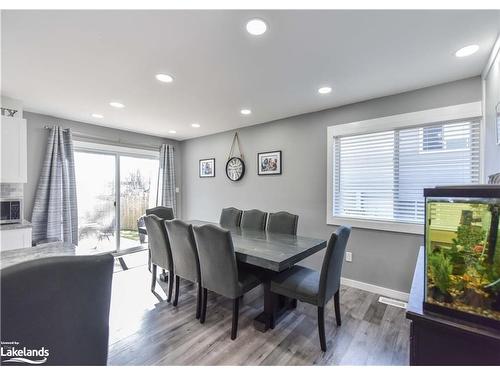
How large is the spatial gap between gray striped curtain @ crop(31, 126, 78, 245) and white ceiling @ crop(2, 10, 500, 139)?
698mm

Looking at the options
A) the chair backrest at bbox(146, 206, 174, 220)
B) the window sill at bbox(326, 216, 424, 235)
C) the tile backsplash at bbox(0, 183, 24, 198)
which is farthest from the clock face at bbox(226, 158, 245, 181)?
the tile backsplash at bbox(0, 183, 24, 198)

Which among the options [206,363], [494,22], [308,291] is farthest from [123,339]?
[494,22]

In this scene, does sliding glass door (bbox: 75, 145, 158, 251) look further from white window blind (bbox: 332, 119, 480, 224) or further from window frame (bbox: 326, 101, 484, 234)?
white window blind (bbox: 332, 119, 480, 224)

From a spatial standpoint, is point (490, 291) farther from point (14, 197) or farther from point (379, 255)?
point (14, 197)

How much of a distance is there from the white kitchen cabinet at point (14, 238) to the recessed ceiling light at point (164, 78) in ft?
7.82

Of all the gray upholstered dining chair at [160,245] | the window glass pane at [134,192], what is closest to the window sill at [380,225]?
the gray upholstered dining chair at [160,245]

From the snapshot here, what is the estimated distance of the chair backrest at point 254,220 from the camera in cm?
328

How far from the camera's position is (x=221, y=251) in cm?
201

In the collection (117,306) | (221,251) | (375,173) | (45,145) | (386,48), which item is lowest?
(117,306)

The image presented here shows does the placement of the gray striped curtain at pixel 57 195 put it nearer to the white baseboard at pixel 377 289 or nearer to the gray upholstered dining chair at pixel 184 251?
the gray upholstered dining chair at pixel 184 251

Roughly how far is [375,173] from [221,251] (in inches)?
85.6

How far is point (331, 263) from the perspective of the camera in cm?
186

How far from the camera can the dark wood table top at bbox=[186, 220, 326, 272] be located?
191 centimetres

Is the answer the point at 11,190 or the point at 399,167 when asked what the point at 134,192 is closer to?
the point at 11,190
